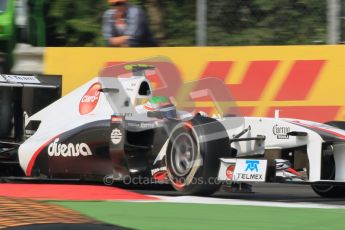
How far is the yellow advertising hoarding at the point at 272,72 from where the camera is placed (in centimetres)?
1012

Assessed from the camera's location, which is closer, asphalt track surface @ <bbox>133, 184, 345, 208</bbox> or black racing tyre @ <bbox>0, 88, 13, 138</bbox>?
asphalt track surface @ <bbox>133, 184, 345, 208</bbox>

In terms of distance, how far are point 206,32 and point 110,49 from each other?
1.29 meters

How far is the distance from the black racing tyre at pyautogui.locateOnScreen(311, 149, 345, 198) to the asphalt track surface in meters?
0.09

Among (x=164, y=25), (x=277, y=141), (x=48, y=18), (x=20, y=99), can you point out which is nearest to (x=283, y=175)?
(x=277, y=141)

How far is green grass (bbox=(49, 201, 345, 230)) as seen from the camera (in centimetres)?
542

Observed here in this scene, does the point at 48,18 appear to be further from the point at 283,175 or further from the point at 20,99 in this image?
the point at 283,175

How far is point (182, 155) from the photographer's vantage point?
776cm

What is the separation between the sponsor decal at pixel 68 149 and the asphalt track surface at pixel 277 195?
27.9 inches

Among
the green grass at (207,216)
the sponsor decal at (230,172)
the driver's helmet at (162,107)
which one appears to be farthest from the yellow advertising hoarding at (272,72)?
the green grass at (207,216)

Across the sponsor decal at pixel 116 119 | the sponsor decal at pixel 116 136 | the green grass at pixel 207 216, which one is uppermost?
the sponsor decal at pixel 116 119

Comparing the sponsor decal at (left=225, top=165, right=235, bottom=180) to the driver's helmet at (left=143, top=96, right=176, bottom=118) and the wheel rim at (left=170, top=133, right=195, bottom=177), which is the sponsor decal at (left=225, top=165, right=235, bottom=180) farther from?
the driver's helmet at (left=143, top=96, right=176, bottom=118)

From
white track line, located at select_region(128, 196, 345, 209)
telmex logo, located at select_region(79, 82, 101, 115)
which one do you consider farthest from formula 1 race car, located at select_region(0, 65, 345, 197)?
white track line, located at select_region(128, 196, 345, 209)

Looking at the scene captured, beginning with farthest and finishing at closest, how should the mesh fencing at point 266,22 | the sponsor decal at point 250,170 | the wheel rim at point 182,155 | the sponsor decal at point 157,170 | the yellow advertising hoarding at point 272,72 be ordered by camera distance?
the mesh fencing at point 266,22 < the yellow advertising hoarding at point 272,72 < the sponsor decal at point 157,170 < the wheel rim at point 182,155 < the sponsor decal at point 250,170

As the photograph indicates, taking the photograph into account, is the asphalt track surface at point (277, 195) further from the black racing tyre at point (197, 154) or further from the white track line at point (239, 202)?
the white track line at point (239, 202)
